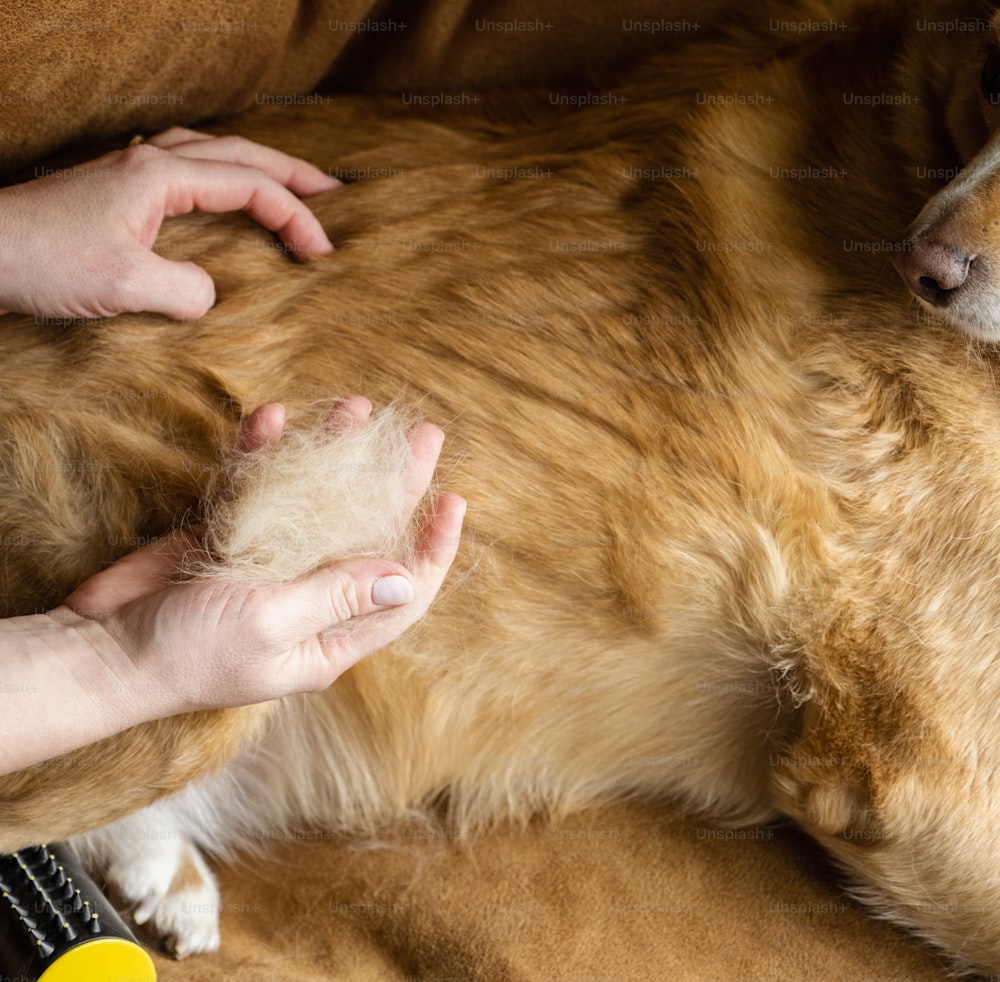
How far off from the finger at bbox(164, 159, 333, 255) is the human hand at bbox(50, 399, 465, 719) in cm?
42

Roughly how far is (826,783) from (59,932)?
3.41 ft

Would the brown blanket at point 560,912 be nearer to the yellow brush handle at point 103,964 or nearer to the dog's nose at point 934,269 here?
the yellow brush handle at point 103,964

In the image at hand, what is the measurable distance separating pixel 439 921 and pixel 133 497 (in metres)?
0.77

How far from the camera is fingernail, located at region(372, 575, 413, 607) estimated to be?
133 cm

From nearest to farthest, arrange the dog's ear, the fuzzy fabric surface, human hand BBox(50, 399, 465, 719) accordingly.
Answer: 1. human hand BBox(50, 399, 465, 719)
2. the dog's ear
3. the fuzzy fabric surface

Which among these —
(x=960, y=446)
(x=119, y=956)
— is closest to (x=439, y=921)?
(x=119, y=956)

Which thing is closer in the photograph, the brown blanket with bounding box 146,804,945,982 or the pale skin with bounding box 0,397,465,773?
the pale skin with bounding box 0,397,465,773

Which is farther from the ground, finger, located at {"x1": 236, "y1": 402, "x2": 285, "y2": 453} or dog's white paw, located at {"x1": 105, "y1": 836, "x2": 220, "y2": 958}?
finger, located at {"x1": 236, "y1": 402, "x2": 285, "y2": 453}

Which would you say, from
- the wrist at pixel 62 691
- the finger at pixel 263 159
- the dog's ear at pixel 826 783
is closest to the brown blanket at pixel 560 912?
the dog's ear at pixel 826 783

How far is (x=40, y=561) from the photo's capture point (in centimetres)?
151

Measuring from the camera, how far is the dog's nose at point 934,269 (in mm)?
1359

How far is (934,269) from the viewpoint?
137 centimetres

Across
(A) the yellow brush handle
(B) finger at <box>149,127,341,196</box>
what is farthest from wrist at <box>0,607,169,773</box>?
(B) finger at <box>149,127,341,196</box>

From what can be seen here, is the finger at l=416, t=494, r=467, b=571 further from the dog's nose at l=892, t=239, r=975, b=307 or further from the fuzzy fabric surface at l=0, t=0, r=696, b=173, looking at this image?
the fuzzy fabric surface at l=0, t=0, r=696, b=173
